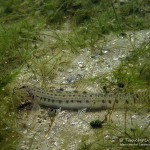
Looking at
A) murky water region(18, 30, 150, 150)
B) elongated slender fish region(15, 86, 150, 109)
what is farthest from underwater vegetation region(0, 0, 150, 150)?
elongated slender fish region(15, 86, 150, 109)

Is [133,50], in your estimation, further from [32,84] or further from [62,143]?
[62,143]

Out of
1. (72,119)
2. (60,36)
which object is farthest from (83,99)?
(60,36)

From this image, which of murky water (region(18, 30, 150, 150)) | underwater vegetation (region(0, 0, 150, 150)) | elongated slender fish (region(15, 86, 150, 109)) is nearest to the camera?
murky water (region(18, 30, 150, 150))

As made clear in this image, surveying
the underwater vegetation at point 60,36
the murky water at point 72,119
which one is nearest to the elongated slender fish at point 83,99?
the murky water at point 72,119

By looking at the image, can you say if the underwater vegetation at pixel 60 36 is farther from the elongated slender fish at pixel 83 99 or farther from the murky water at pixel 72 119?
the elongated slender fish at pixel 83 99

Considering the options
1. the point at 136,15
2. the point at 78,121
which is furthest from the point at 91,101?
the point at 136,15

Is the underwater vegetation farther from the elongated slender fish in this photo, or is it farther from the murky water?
the elongated slender fish
